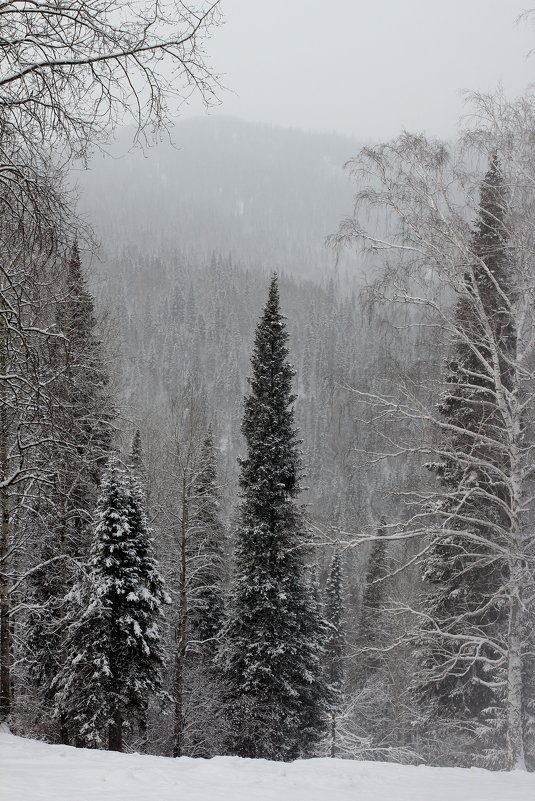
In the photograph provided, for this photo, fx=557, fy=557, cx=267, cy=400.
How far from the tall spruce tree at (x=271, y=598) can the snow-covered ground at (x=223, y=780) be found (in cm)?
818

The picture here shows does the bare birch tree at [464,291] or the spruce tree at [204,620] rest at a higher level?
the bare birch tree at [464,291]

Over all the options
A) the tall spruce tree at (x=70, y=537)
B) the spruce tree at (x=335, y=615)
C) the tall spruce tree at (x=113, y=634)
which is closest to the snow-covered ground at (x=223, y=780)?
the tall spruce tree at (x=70, y=537)

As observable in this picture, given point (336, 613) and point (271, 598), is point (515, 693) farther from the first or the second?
point (336, 613)

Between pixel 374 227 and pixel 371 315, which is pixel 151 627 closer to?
pixel 371 315

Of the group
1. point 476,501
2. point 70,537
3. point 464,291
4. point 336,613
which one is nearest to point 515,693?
point 476,501

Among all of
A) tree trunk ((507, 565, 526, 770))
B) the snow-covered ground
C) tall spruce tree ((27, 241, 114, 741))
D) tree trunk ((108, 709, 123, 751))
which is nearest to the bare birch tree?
tree trunk ((507, 565, 526, 770))

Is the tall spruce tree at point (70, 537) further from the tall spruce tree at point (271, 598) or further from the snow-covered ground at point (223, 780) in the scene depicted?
the snow-covered ground at point (223, 780)

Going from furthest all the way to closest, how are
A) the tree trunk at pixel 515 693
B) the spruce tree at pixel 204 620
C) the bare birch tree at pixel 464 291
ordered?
1. the spruce tree at pixel 204 620
2. the bare birch tree at pixel 464 291
3. the tree trunk at pixel 515 693

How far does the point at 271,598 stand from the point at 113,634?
4288 millimetres

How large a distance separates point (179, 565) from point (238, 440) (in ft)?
266

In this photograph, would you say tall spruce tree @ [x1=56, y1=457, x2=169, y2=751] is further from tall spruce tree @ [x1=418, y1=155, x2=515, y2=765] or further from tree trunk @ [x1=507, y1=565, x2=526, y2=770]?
tree trunk @ [x1=507, y1=565, x2=526, y2=770]

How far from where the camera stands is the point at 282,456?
15.4 meters

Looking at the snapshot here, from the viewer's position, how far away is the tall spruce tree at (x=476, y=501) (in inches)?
301

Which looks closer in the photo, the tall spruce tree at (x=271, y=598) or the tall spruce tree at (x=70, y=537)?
the tall spruce tree at (x=70, y=537)
